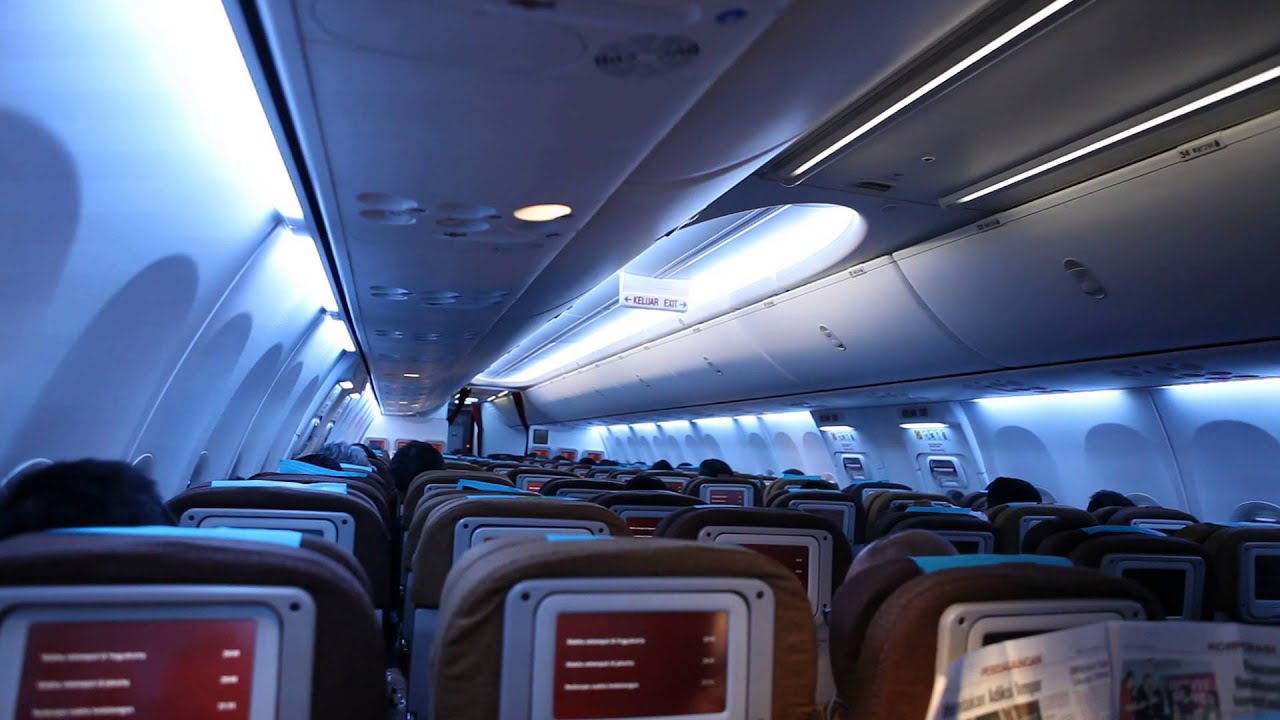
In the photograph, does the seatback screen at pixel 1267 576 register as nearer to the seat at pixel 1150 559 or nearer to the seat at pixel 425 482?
the seat at pixel 1150 559

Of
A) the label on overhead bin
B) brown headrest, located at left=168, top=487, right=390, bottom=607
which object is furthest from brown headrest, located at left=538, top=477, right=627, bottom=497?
the label on overhead bin

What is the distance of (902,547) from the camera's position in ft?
8.49

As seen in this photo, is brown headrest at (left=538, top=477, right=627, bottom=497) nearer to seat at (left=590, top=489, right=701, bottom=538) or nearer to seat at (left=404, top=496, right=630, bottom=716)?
seat at (left=590, top=489, right=701, bottom=538)

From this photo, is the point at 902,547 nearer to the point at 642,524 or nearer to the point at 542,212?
the point at 642,524

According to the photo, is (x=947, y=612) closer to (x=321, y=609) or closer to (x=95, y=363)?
(x=321, y=609)

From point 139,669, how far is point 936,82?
4500mm

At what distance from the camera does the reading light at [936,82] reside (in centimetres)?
393

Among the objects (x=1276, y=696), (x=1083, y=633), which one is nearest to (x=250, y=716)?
(x=1083, y=633)

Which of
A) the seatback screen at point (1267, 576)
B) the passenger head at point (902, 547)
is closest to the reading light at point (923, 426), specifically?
the seatback screen at point (1267, 576)

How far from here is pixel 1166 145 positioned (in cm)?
532

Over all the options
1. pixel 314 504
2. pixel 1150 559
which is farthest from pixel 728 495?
pixel 314 504

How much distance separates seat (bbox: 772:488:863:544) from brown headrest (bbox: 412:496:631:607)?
11.3 ft

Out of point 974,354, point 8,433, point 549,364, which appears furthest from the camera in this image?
point 549,364

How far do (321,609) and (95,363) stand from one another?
5.19 meters
